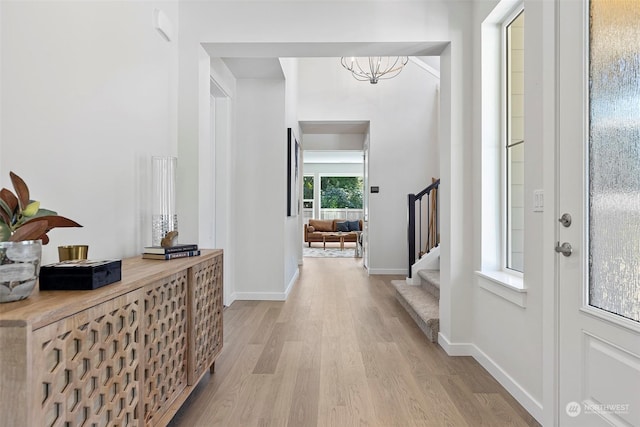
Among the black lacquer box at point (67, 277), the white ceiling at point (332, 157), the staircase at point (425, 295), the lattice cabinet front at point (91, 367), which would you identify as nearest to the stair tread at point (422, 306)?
the staircase at point (425, 295)

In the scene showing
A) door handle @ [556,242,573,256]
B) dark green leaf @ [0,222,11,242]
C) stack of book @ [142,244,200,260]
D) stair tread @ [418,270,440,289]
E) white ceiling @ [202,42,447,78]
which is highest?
white ceiling @ [202,42,447,78]

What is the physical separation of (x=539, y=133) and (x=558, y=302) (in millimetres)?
803

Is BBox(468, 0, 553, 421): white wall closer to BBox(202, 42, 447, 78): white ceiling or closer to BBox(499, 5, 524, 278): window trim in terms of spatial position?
BBox(499, 5, 524, 278): window trim

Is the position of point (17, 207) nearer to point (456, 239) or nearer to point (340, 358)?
point (340, 358)

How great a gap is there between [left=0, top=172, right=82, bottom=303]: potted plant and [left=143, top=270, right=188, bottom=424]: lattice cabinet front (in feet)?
1.51

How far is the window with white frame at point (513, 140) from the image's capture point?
96.5 inches

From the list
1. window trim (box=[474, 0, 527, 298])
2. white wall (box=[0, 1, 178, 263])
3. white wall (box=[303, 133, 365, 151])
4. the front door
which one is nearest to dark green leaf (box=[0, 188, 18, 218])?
white wall (box=[0, 1, 178, 263])

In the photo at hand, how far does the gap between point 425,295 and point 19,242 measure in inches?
141

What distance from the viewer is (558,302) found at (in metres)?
1.67

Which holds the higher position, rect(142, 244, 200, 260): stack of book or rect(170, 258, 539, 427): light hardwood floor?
rect(142, 244, 200, 260): stack of book

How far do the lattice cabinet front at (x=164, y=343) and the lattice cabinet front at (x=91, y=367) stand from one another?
11 centimetres

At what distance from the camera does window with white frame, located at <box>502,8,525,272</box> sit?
2451 mm

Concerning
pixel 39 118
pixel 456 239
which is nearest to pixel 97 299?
pixel 39 118

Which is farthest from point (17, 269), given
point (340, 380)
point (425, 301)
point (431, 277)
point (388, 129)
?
point (388, 129)
